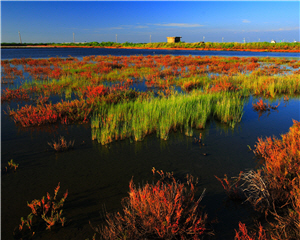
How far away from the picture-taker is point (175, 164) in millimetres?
4184

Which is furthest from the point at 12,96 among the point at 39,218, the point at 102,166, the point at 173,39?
the point at 173,39

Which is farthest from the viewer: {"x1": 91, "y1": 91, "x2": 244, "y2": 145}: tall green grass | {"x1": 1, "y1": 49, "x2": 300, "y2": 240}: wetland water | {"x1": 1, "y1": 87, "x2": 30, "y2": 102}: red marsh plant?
{"x1": 1, "y1": 87, "x2": 30, "y2": 102}: red marsh plant

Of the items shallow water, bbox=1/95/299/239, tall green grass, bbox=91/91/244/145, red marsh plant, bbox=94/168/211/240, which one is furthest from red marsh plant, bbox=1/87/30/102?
red marsh plant, bbox=94/168/211/240

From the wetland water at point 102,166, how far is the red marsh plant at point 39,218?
95 mm

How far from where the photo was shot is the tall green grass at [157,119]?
5458mm

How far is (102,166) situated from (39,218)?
4.94ft

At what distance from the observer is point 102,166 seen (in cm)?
409

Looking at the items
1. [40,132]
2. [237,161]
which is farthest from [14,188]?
[237,161]

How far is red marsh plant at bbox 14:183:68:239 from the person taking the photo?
2557mm

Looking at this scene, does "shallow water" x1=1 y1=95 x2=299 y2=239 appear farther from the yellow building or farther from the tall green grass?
the yellow building

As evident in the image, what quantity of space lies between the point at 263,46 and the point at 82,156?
2968 inches

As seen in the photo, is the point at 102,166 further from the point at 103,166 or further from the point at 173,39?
the point at 173,39

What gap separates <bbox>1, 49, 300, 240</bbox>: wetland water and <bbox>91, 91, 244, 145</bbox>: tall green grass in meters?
0.25

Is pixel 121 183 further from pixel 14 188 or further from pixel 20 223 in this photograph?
pixel 14 188
